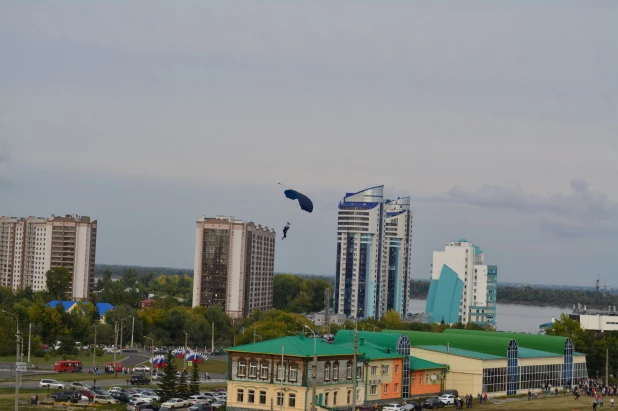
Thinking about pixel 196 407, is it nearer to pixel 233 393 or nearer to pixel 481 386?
pixel 233 393

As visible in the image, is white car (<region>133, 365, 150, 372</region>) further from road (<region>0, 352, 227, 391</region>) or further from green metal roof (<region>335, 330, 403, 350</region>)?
green metal roof (<region>335, 330, 403, 350</region>)

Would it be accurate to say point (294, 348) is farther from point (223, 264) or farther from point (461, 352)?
point (223, 264)

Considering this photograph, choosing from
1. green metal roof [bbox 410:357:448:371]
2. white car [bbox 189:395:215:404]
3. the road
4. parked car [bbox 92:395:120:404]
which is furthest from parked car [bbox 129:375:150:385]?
green metal roof [bbox 410:357:448:371]

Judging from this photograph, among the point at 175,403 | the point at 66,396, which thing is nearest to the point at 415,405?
the point at 175,403

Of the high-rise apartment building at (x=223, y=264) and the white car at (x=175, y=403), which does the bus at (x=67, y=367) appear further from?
the high-rise apartment building at (x=223, y=264)

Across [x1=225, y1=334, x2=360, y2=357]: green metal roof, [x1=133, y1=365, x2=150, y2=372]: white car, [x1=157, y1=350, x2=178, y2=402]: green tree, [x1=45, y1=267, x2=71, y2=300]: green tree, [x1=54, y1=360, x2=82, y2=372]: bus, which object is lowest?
[x1=133, y1=365, x2=150, y2=372]: white car

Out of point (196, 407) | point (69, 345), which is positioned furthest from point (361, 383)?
point (69, 345)
